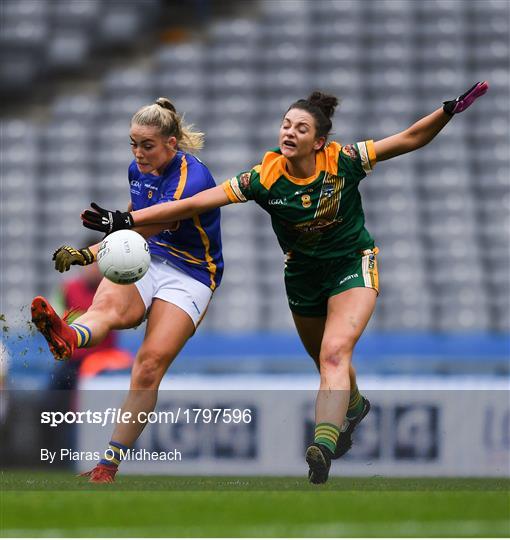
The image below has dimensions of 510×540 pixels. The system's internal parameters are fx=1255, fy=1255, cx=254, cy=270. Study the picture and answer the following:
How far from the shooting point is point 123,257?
5.77 meters

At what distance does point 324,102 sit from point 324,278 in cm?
85

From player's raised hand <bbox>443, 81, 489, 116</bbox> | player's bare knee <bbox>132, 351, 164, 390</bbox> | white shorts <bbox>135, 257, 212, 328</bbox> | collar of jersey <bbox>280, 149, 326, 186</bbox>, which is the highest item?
player's raised hand <bbox>443, 81, 489, 116</bbox>

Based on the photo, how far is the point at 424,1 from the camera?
15305 millimetres

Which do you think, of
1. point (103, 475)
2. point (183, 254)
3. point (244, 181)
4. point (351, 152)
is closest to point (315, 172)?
point (351, 152)

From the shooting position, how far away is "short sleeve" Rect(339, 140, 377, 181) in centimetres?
593

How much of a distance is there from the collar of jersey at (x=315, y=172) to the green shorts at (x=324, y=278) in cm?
43

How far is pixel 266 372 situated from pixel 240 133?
553 centimetres

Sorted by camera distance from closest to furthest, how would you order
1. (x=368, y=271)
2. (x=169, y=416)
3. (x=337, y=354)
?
1. (x=337, y=354)
2. (x=368, y=271)
3. (x=169, y=416)

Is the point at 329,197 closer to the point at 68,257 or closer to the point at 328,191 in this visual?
the point at 328,191

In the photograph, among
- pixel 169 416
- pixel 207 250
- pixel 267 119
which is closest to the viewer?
pixel 207 250

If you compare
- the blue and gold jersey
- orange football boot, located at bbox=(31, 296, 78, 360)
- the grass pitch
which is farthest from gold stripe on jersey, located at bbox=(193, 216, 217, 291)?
the grass pitch

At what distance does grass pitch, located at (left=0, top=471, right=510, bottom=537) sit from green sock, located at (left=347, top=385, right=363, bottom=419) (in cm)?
63

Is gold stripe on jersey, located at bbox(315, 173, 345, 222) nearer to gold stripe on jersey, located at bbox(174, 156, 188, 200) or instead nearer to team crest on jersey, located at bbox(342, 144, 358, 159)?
team crest on jersey, located at bbox(342, 144, 358, 159)

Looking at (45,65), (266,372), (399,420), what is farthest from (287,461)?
(45,65)
